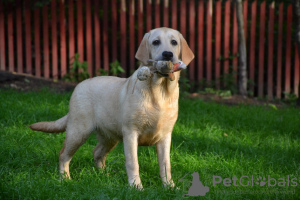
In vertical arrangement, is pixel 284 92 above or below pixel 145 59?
below

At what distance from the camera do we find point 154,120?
383cm

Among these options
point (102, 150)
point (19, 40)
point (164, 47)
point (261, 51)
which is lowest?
point (102, 150)

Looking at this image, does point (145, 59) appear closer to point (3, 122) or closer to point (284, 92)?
point (3, 122)

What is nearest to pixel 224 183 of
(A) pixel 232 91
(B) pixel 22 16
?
(A) pixel 232 91

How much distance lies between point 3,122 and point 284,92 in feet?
20.1

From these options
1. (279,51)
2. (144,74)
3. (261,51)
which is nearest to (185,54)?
(144,74)

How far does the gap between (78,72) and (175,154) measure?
4.76m

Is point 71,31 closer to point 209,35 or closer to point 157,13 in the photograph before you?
point 157,13

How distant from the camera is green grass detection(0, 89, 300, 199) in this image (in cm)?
372

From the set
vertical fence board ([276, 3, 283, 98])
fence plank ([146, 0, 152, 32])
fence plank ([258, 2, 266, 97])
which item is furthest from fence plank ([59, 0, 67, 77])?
vertical fence board ([276, 3, 283, 98])

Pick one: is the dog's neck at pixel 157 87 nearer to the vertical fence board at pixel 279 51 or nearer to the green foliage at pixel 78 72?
the green foliage at pixel 78 72

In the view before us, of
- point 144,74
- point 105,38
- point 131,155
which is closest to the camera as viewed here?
point 144,74

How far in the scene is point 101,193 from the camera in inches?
141

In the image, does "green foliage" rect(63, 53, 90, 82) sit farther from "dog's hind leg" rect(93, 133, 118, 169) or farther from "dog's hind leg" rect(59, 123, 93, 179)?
"dog's hind leg" rect(59, 123, 93, 179)
